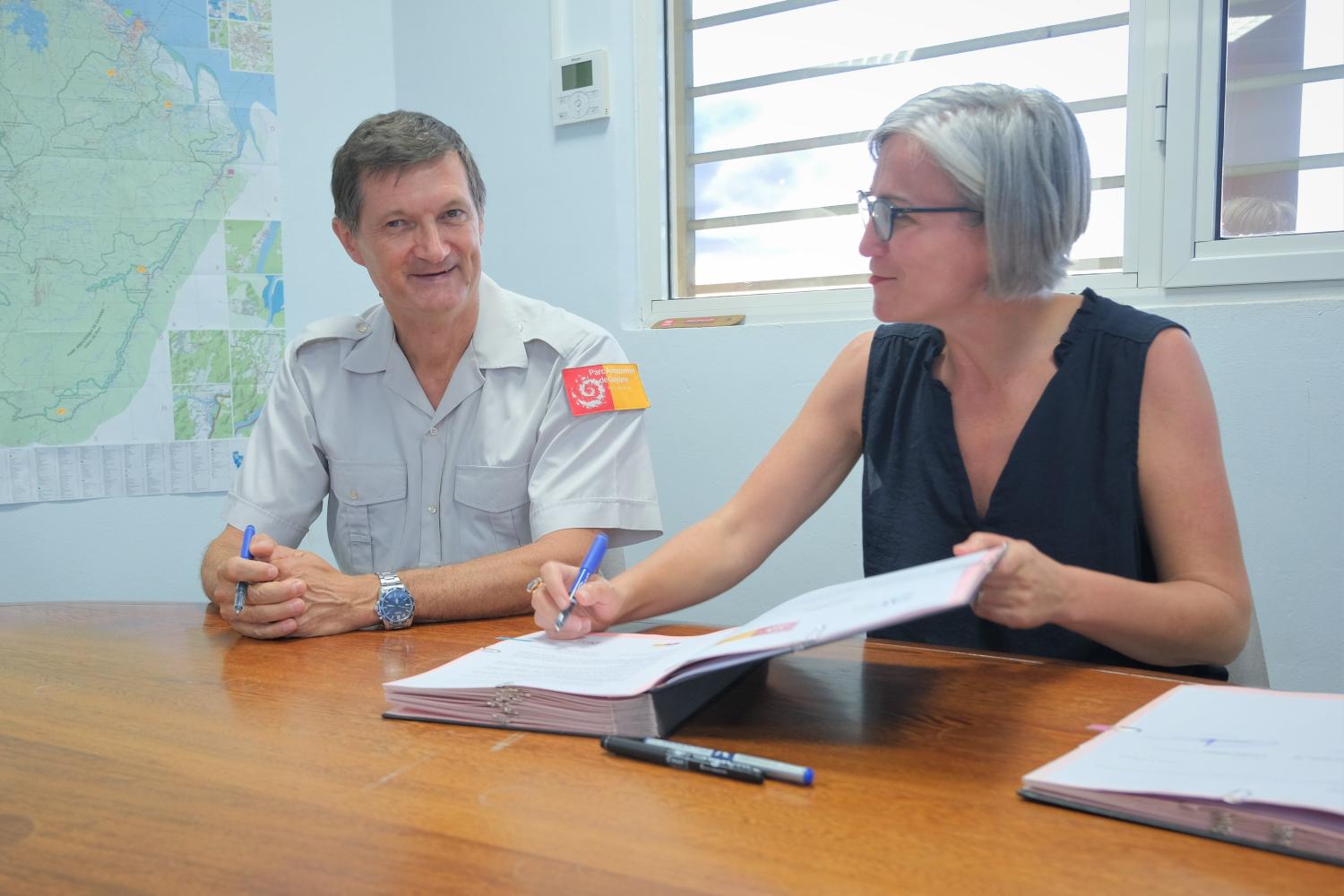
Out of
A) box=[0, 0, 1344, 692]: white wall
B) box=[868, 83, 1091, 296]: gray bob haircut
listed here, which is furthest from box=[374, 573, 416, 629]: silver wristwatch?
box=[0, 0, 1344, 692]: white wall

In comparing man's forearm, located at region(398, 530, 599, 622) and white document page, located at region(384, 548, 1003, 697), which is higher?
white document page, located at region(384, 548, 1003, 697)

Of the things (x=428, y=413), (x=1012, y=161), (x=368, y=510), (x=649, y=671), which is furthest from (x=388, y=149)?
(x=649, y=671)

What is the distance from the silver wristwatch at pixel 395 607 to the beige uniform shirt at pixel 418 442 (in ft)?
1.34

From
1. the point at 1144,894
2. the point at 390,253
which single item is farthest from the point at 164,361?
the point at 1144,894

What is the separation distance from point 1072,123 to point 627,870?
1040 mm

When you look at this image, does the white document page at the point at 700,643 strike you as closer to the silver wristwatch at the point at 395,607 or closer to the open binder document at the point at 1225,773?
the open binder document at the point at 1225,773

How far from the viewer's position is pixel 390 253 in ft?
5.81

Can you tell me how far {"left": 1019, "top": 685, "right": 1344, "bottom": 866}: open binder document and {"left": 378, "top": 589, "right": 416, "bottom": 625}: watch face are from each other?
2.89 feet

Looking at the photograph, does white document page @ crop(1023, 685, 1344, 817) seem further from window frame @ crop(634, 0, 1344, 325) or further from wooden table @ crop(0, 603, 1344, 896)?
window frame @ crop(634, 0, 1344, 325)

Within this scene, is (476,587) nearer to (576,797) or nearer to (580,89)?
(576,797)

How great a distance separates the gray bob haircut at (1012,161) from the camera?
1.21 metres

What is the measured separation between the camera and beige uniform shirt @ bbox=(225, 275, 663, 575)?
5.82 feet

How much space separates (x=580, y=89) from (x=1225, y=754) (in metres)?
2.22

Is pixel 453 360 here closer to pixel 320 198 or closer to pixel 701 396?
pixel 701 396
